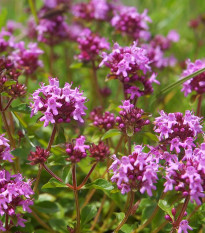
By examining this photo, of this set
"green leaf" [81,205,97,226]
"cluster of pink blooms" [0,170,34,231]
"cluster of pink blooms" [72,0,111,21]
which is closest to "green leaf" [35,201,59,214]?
"green leaf" [81,205,97,226]

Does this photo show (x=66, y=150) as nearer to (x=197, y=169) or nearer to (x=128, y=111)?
(x=128, y=111)

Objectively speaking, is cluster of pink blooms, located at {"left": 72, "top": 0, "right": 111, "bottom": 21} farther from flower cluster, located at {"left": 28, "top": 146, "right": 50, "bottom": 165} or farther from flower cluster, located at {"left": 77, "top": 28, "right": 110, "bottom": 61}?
flower cluster, located at {"left": 28, "top": 146, "right": 50, "bottom": 165}

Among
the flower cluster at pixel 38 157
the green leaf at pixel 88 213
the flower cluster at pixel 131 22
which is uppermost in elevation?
the flower cluster at pixel 131 22

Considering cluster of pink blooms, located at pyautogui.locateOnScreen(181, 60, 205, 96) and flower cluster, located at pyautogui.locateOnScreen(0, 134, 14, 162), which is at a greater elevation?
cluster of pink blooms, located at pyautogui.locateOnScreen(181, 60, 205, 96)

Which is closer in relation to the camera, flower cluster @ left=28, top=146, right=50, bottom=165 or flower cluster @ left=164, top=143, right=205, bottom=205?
flower cluster @ left=164, top=143, right=205, bottom=205

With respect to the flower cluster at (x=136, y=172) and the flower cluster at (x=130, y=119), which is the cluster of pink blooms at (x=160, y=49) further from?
the flower cluster at (x=136, y=172)

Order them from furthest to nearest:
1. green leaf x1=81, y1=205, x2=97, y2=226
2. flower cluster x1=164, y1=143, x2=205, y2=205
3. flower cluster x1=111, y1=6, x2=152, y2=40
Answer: flower cluster x1=111, y1=6, x2=152, y2=40
green leaf x1=81, y1=205, x2=97, y2=226
flower cluster x1=164, y1=143, x2=205, y2=205

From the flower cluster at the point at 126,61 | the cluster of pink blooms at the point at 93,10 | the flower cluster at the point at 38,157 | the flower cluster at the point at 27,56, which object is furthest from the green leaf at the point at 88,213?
the cluster of pink blooms at the point at 93,10
